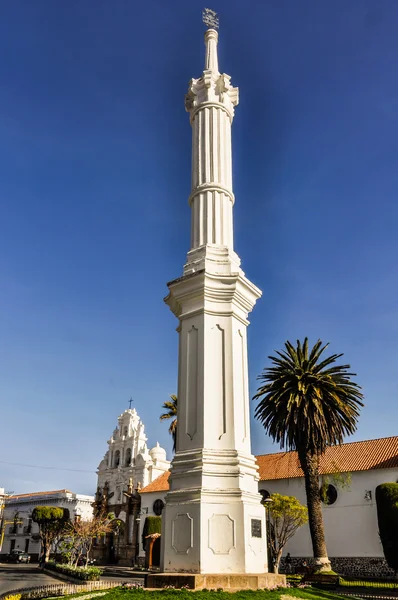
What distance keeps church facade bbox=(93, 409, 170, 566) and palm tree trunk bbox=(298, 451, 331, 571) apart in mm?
25990

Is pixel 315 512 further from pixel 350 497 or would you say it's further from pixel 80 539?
pixel 80 539

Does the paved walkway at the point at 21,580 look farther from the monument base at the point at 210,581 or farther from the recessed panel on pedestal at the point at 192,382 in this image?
the recessed panel on pedestal at the point at 192,382

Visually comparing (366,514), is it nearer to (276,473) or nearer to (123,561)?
(276,473)

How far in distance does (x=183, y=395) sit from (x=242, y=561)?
363 cm

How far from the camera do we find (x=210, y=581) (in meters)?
9.20

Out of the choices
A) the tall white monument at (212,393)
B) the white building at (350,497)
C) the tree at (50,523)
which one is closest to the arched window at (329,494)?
the white building at (350,497)

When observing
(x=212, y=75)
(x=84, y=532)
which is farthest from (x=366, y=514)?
(x=212, y=75)

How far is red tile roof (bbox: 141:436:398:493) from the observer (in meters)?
33.5

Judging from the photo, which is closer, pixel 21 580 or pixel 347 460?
pixel 21 580

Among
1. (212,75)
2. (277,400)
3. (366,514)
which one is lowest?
(366,514)

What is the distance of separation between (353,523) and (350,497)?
1.59m

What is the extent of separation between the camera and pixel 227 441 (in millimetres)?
10852

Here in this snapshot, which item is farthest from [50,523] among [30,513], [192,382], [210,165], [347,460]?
[210,165]

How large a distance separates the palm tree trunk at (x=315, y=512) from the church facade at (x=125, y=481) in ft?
85.3
